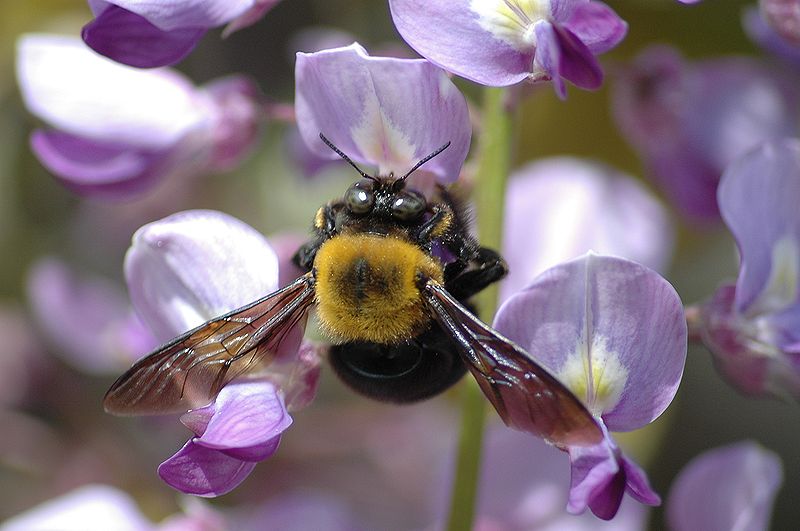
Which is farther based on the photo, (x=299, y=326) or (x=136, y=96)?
(x=136, y=96)

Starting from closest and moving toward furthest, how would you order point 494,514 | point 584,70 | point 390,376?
point 584,70 < point 390,376 < point 494,514

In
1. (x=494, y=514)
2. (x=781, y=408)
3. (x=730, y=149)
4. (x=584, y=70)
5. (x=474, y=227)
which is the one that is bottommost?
(x=781, y=408)

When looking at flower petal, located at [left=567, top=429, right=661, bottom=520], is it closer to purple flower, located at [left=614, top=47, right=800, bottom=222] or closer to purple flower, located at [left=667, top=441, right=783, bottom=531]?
purple flower, located at [left=667, top=441, right=783, bottom=531]

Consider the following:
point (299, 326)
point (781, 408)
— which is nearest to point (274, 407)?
point (299, 326)

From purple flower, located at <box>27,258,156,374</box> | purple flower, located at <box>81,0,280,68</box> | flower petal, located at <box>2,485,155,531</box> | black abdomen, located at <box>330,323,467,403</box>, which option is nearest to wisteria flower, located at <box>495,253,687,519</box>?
black abdomen, located at <box>330,323,467,403</box>

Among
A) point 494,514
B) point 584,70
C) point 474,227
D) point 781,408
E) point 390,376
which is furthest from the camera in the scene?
point 781,408

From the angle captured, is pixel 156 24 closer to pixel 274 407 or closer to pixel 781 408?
pixel 274 407

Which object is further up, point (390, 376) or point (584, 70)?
point (584, 70)
